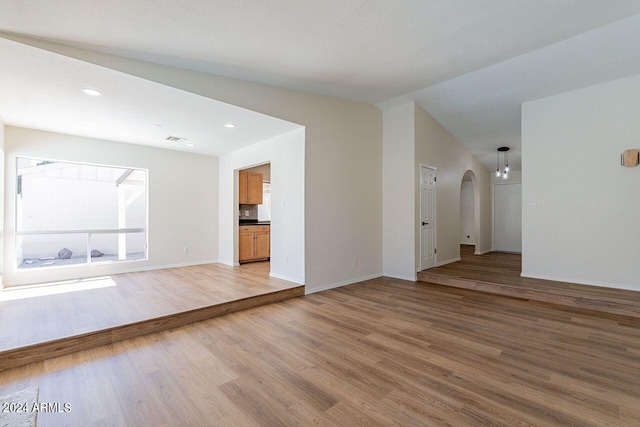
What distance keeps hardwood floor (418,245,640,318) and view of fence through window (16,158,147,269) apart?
6.00m

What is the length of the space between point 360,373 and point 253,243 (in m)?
4.90

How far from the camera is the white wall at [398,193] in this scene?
5348mm

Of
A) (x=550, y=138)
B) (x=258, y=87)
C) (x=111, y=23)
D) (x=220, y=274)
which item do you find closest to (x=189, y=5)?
(x=111, y=23)

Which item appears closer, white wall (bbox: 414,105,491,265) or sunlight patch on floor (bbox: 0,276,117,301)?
sunlight patch on floor (bbox: 0,276,117,301)

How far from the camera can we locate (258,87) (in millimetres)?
3939

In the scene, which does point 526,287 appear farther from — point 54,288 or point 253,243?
point 54,288

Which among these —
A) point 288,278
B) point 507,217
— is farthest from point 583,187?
point 288,278

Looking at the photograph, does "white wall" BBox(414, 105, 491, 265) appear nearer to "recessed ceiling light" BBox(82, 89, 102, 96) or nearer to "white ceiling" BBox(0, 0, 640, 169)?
"white ceiling" BBox(0, 0, 640, 169)

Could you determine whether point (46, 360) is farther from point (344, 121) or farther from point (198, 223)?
point (344, 121)

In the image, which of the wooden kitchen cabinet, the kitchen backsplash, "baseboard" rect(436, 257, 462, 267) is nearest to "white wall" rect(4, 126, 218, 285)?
the kitchen backsplash

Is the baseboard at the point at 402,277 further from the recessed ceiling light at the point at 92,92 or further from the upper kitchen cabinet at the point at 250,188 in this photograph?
the recessed ceiling light at the point at 92,92

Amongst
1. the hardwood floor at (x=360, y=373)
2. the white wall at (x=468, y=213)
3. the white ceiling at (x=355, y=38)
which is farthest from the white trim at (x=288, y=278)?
the white wall at (x=468, y=213)

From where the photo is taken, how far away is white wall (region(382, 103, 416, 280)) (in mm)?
5348

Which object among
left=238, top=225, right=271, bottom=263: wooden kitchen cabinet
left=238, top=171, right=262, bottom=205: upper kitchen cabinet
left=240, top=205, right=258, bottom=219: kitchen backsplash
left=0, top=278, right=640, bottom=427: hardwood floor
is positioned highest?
left=238, top=171, right=262, bottom=205: upper kitchen cabinet
